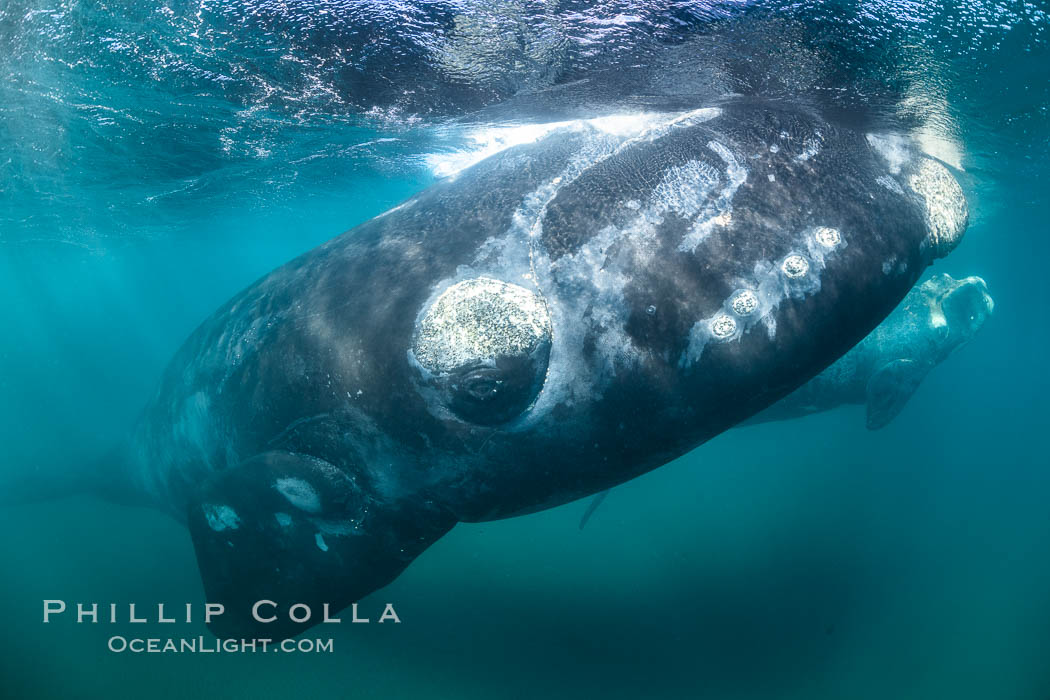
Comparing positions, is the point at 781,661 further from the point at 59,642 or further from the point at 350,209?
the point at 350,209

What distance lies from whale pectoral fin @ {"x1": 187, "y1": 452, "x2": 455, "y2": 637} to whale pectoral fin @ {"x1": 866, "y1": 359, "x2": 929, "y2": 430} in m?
10.7

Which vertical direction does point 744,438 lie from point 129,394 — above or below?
below

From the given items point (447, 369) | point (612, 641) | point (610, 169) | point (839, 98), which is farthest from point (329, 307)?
point (612, 641)

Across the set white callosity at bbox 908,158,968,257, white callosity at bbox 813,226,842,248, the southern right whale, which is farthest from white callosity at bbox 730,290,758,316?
the southern right whale

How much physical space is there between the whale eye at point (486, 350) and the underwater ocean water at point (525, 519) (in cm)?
352

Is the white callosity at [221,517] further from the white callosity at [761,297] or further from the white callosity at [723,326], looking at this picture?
the white callosity at [723,326]

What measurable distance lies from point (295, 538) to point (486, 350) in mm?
2584

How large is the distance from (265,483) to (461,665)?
6.61 m

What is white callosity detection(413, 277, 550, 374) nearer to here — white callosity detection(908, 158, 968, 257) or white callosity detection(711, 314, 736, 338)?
white callosity detection(711, 314, 736, 338)

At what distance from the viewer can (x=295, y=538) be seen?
4418 mm

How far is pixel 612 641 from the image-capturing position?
10.0 metres

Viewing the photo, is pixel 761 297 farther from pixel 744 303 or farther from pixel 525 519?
pixel 525 519

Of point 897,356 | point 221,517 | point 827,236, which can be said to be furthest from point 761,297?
point 897,356

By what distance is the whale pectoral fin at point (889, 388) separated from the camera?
35.4 ft
